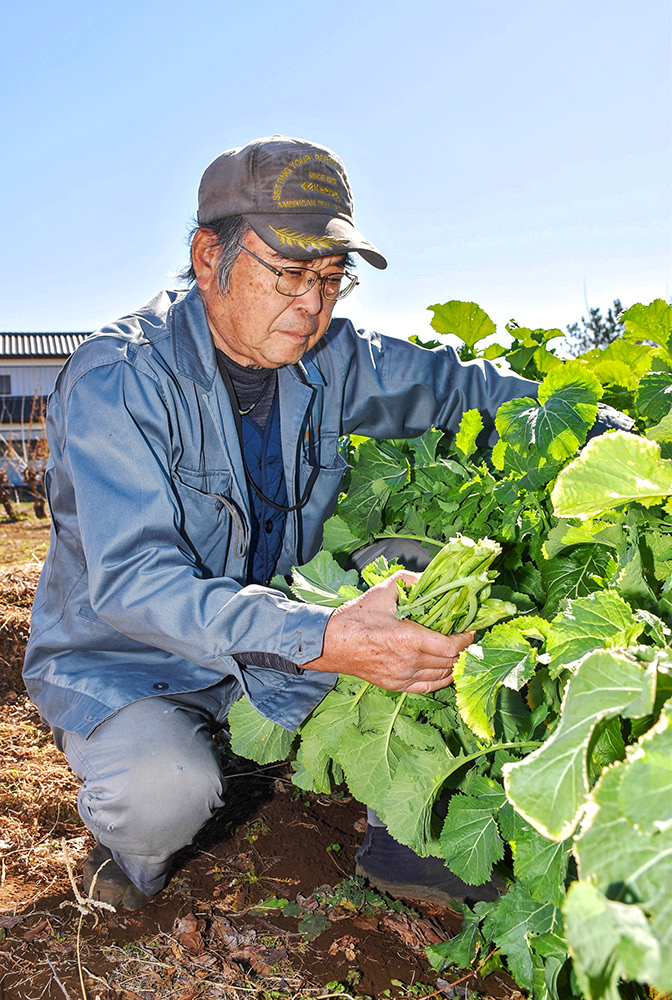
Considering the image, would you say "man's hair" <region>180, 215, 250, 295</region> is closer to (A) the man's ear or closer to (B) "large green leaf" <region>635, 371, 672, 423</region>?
(A) the man's ear

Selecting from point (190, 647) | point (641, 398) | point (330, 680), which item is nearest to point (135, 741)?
point (190, 647)

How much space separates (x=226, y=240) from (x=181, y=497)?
0.73 m

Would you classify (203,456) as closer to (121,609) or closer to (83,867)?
(121,609)

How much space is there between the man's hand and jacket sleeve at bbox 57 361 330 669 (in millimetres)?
50

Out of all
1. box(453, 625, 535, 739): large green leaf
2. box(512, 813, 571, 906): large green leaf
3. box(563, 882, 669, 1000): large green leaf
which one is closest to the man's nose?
box(453, 625, 535, 739): large green leaf

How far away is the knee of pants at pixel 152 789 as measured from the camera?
2027 mm

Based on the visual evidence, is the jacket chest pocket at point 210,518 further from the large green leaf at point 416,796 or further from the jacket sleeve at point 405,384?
the large green leaf at point 416,796

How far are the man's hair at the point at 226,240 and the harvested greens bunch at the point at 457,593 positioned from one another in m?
1.05

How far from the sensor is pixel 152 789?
2023 mm

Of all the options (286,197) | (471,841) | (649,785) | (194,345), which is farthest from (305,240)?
(649,785)

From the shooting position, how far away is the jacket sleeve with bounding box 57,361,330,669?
183cm

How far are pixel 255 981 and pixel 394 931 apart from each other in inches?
15.1

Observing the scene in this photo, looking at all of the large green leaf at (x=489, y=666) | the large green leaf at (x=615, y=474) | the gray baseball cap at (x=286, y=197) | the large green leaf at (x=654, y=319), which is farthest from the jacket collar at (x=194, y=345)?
the large green leaf at (x=615, y=474)

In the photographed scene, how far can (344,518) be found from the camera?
7.91 feet
